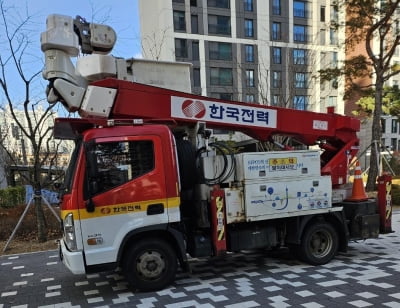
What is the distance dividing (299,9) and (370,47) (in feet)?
106

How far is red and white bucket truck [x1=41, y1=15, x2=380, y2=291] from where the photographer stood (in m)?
5.16

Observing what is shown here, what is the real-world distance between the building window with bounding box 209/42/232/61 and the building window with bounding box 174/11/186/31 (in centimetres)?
355

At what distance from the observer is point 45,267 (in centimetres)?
720

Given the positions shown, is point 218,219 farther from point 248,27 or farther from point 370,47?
point 248,27

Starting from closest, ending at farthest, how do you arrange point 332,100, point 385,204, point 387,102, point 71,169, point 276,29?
point 71,169 < point 385,204 < point 387,102 < point 332,100 < point 276,29

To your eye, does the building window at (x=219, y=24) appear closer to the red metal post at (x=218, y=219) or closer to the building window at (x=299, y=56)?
the building window at (x=299, y=56)

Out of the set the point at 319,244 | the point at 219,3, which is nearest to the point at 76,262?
the point at 319,244

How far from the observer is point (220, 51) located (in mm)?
41844

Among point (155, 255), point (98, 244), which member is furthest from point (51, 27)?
point (155, 255)

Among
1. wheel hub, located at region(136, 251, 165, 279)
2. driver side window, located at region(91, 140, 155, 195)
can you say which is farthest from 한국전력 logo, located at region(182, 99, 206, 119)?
wheel hub, located at region(136, 251, 165, 279)

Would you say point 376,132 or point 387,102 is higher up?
point 387,102

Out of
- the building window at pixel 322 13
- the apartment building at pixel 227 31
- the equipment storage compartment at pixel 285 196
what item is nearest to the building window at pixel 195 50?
the apartment building at pixel 227 31

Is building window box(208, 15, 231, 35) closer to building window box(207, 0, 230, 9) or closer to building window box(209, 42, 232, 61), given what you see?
building window box(207, 0, 230, 9)

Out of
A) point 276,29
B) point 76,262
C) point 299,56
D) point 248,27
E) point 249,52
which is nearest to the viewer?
point 76,262
